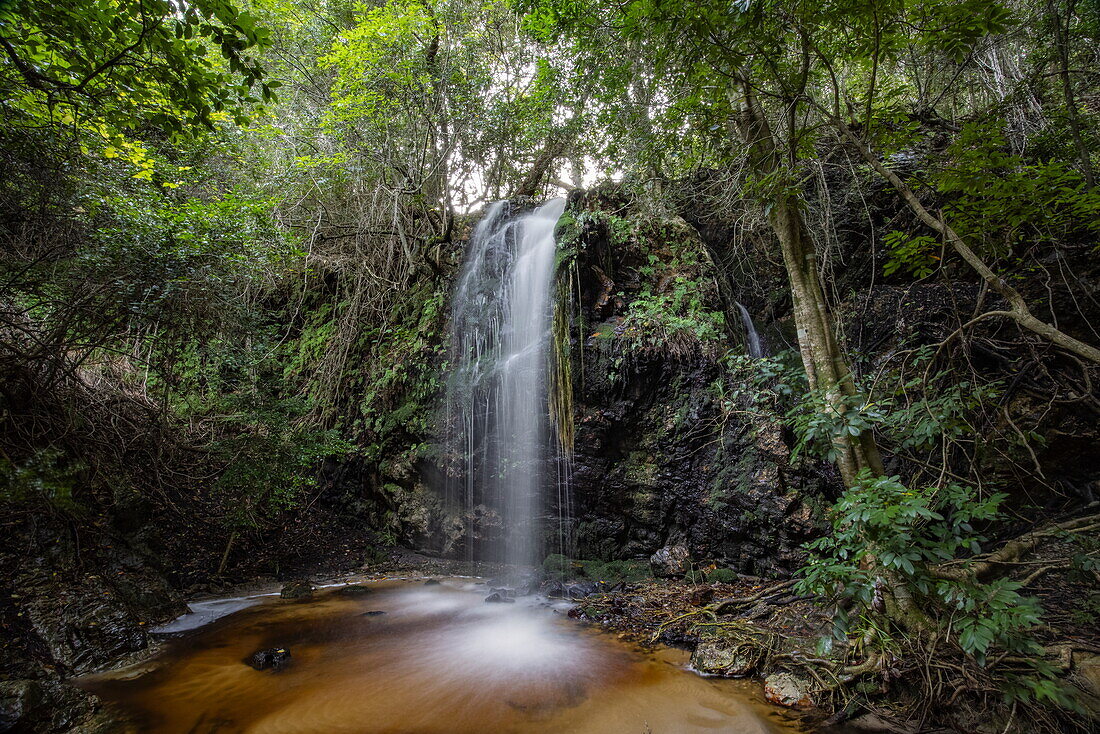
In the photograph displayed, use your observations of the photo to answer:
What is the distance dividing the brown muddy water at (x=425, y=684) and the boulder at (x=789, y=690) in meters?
0.10

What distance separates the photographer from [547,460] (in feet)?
21.8

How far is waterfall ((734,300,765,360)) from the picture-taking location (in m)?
6.84

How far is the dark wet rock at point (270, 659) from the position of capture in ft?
11.9

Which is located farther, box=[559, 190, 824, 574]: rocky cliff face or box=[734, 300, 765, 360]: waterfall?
box=[734, 300, 765, 360]: waterfall

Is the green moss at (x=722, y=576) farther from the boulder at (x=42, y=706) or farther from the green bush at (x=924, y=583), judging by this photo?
the boulder at (x=42, y=706)

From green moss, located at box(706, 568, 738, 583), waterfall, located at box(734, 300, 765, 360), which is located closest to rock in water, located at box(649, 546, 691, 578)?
green moss, located at box(706, 568, 738, 583)

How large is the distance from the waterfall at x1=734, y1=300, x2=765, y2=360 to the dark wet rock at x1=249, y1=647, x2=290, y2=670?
6722 mm

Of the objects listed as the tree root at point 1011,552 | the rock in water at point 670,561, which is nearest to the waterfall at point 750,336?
the rock in water at point 670,561

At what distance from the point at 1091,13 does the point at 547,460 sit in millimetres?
7180

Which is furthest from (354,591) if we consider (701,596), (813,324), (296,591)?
(813,324)

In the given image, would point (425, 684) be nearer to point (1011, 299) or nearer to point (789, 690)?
point (789, 690)

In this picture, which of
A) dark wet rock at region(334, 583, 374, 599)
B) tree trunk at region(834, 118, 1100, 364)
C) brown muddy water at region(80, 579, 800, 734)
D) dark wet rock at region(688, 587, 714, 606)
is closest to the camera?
tree trunk at region(834, 118, 1100, 364)

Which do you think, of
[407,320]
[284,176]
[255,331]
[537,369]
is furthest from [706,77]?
[284,176]

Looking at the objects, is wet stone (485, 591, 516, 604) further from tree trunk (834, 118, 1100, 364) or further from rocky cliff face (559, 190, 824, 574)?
tree trunk (834, 118, 1100, 364)
